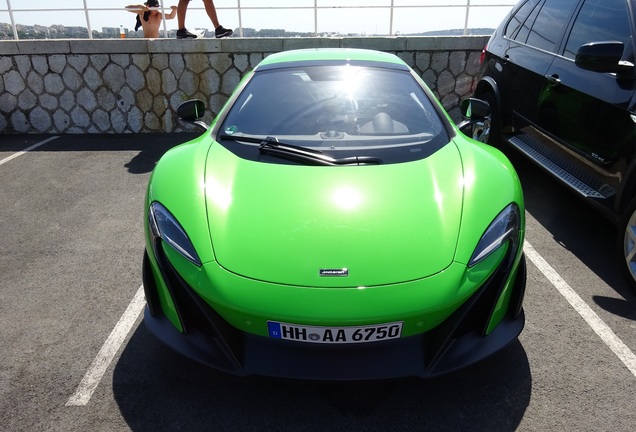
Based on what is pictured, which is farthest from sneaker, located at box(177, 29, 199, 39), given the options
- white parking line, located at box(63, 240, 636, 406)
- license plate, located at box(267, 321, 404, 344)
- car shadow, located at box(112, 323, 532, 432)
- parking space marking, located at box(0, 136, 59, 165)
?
license plate, located at box(267, 321, 404, 344)

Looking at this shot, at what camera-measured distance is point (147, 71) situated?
7.30 meters

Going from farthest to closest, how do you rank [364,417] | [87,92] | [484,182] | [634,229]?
[87,92]
[634,229]
[484,182]
[364,417]

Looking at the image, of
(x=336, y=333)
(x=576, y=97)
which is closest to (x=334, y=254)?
(x=336, y=333)

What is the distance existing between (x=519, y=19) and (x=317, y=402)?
4648 millimetres

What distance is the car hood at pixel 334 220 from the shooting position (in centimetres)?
208

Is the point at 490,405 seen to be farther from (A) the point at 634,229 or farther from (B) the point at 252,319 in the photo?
(A) the point at 634,229

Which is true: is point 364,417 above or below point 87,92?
below

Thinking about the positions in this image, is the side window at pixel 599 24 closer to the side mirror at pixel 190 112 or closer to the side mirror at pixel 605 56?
the side mirror at pixel 605 56

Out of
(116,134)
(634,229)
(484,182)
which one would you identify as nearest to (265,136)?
(484,182)

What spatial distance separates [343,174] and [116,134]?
601 centimetres

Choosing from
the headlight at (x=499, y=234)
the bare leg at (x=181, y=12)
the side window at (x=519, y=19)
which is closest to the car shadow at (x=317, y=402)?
the headlight at (x=499, y=234)

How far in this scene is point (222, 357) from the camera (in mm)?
2084

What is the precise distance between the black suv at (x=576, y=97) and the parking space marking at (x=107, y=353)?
320 cm

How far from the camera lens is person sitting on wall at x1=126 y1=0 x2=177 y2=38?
7.62m
